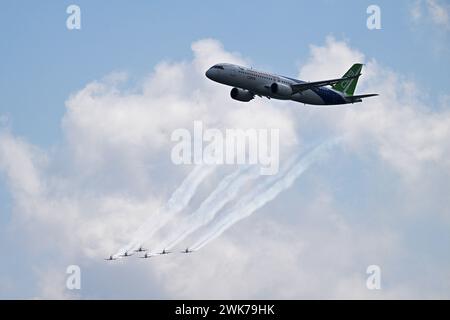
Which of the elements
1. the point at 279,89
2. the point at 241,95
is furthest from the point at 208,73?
the point at 279,89

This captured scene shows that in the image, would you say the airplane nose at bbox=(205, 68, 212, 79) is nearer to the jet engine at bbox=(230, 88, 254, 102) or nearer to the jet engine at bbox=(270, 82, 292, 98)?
the jet engine at bbox=(230, 88, 254, 102)

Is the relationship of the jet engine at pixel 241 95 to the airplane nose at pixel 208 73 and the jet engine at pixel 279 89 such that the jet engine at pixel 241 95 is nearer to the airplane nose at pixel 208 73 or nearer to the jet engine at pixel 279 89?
the jet engine at pixel 279 89

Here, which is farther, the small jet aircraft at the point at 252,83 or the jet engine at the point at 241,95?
the jet engine at the point at 241,95

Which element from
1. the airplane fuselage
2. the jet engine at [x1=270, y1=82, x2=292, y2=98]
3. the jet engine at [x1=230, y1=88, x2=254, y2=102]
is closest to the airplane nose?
the airplane fuselage

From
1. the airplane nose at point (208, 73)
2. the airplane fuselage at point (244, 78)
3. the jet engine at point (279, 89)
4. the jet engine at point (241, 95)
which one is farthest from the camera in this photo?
the jet engine at point (241, 95)

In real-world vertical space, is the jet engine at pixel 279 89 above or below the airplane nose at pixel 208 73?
below

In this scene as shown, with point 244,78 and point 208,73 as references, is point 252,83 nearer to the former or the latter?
point 244,78

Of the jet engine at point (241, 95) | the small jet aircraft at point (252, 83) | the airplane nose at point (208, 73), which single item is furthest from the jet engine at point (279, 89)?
the airplane nose at point (208, 73)
